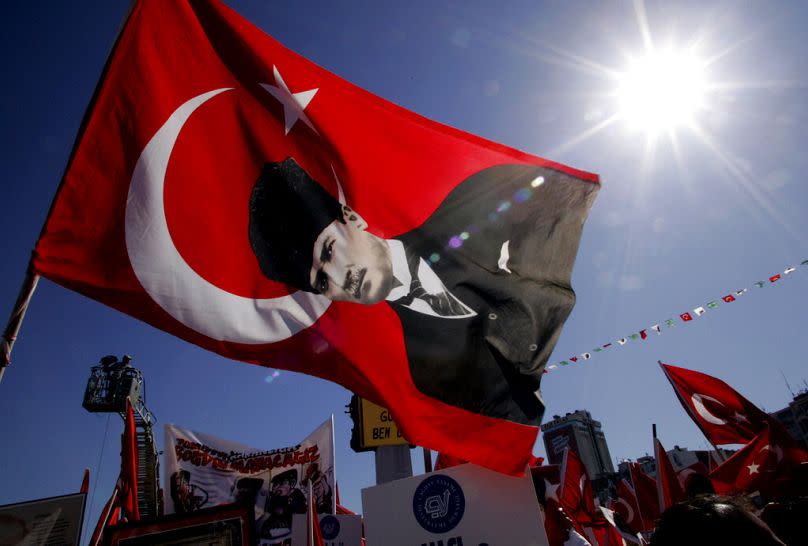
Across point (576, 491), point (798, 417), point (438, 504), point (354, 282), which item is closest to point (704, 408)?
point (576, 491)

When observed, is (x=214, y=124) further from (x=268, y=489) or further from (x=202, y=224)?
(x=268, y=489)

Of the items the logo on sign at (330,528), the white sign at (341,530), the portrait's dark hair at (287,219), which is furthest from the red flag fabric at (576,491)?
the portrait's dark hair at (287,219)

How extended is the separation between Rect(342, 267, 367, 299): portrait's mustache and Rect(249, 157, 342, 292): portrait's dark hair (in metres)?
0.29

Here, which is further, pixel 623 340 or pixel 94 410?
pixel 94 410

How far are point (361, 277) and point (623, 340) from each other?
10.8 m

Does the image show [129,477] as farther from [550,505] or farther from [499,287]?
[550,505]

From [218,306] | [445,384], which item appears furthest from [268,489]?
[218,306]

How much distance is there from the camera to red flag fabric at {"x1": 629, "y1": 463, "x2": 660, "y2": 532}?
10758 millimetres

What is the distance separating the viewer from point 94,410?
26.7 metres

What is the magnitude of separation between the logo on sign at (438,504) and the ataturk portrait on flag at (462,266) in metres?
0.70

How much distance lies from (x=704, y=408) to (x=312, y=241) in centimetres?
782

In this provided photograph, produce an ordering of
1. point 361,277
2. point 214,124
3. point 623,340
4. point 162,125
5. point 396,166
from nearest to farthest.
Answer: point 162,125
point 214,124
point 361,277
point 396,166
point 623,340

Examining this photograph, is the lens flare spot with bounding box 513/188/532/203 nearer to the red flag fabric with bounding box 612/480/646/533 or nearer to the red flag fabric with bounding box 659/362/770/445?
the red flag fabric with bounding box 659/362/770/445

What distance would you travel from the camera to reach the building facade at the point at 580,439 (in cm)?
12875
